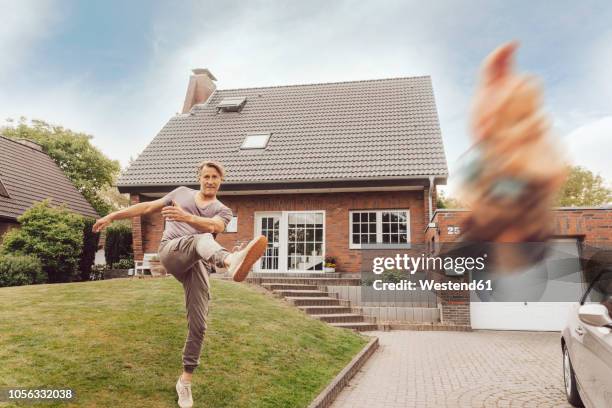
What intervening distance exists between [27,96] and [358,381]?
599cm

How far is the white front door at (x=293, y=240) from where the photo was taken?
1617 centimetres

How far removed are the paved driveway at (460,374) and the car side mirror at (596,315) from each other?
7.80 ft

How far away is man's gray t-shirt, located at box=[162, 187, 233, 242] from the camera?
12.9 feet

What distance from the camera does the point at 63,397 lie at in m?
4.29

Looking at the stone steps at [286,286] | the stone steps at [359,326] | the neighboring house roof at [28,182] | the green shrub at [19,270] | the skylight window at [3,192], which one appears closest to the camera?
the stone steps at [359,326]

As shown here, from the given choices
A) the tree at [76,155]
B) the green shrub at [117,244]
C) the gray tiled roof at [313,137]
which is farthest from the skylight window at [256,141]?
the tree at [76,155]

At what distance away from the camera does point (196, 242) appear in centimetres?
382

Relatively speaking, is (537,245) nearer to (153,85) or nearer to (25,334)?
(153,85)

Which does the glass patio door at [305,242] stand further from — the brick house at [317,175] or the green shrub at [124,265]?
the green shrub at [124,265]

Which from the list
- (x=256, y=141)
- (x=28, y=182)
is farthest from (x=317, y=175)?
(x=28, y=182)

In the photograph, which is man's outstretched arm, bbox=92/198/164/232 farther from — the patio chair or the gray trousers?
the patio chair

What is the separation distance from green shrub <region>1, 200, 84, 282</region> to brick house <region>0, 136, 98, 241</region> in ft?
10.4

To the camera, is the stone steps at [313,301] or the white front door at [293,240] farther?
the white front door at [293,240]

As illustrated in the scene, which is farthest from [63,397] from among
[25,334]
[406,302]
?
[406,302]
